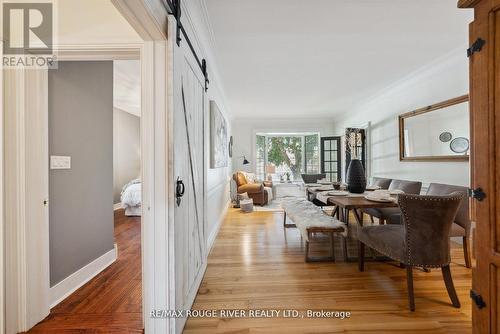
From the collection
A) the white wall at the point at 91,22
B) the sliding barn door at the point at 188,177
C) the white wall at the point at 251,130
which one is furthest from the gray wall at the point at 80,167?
the white wall at the point at 251,130

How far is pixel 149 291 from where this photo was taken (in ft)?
4.54

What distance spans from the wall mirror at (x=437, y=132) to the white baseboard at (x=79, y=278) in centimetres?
446

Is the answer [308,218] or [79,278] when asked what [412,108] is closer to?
[308,218]

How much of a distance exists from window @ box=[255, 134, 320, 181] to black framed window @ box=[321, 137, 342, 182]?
439 millimetres

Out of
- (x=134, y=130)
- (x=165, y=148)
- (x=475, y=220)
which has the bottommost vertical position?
(x=475, y=220)

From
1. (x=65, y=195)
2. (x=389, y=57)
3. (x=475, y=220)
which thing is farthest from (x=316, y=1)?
(x=65, y=195)

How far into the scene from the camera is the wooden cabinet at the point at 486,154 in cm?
112

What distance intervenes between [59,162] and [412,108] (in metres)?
4.97

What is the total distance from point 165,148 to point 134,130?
5.56 metres

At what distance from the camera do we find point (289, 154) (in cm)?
772

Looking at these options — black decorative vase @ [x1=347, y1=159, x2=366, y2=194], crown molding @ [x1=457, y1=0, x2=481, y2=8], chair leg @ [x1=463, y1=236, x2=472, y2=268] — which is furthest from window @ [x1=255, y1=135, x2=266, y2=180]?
crown molding @ [x1=457, y1=0, x2=481, y2=8]

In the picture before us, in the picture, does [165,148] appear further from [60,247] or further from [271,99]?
[271,99]

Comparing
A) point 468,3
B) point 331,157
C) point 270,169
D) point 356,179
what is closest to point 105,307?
point 356,179

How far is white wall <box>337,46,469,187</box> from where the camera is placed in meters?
3.04
